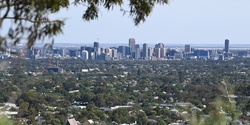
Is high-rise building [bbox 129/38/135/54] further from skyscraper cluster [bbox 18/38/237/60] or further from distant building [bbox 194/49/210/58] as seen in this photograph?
distant building [bbox 194/49/210/58]

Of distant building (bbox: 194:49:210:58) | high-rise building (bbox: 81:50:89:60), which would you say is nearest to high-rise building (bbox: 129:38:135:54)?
distant building (bbox: 194:49:210:58)

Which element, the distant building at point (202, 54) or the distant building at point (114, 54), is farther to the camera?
the distant building at point (202, 54)

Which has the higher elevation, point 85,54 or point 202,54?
point 85,54

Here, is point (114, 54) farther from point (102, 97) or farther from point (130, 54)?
point (102, 97)

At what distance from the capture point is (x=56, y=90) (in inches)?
1296

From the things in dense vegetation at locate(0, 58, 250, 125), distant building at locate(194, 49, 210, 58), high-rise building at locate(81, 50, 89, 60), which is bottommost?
distant building at locate(194, 49, 210, 58)

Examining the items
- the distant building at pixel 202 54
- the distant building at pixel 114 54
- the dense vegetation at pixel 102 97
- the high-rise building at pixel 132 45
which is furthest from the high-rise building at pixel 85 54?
the dense vegetation at pixel 102 97

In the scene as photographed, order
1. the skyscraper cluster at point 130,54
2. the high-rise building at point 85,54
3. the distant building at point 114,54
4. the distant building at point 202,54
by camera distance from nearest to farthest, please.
Answer: the high-rise building at point 85,54 → the skyscraper cluster at point 130,54 → the distant building at point 114,54 → the distant building at point 202,54

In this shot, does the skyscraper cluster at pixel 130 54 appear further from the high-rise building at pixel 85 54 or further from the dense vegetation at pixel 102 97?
the dense vegetation at pixel 102 97

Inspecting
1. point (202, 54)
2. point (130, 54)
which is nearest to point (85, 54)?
point (130, 54)

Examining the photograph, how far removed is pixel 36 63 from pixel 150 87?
78.3 feet

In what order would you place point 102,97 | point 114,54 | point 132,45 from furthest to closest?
point 132,45 → point 114,54 → point 102,97

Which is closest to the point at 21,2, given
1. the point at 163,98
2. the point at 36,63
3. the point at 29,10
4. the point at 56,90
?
the point at 29,10

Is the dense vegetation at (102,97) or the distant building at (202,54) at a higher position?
the dense vegetation at (102,97)
